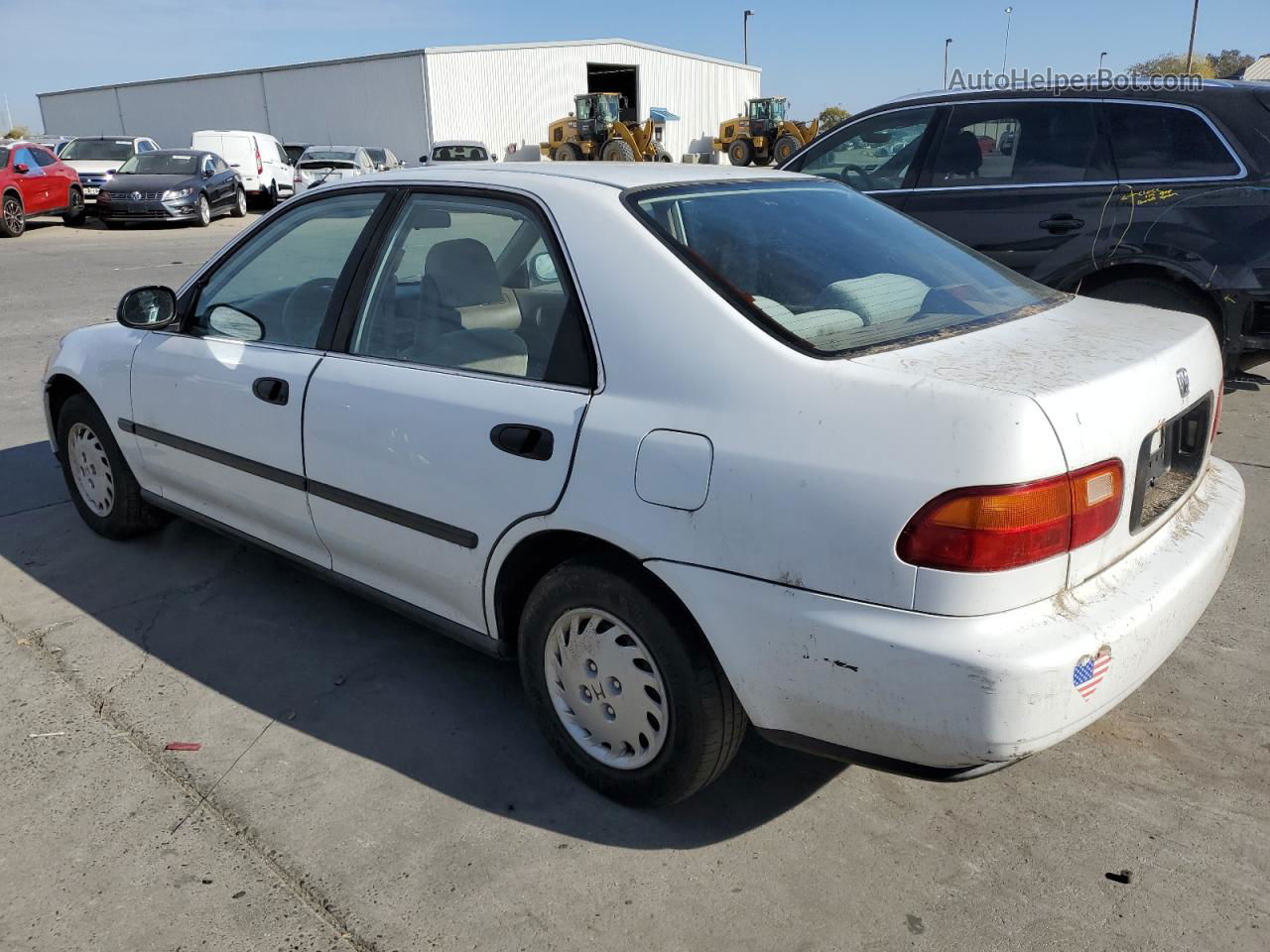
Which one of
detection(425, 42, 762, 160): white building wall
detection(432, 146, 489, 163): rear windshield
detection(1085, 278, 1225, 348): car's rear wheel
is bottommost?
detection(1085, 278, 1225, 348): car's rear wheel

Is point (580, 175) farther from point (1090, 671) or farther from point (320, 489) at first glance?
point (1090, 671)

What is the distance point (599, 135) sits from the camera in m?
32.7

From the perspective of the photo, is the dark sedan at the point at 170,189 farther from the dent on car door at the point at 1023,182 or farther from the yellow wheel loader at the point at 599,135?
the dent on car door at the point at 1023,182

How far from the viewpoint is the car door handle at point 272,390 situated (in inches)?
129

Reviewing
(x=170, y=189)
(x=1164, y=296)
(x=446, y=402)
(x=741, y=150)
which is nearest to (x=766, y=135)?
(x=741, y=150)

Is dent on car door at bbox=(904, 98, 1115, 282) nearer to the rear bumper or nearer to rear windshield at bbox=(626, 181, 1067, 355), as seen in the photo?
rear windshield at bbox=(626, 181, 1067, 355)

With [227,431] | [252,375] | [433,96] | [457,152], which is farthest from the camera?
[433,96]

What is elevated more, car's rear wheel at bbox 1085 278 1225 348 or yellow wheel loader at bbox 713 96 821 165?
yellow wheel loader at bbox 713 96 821 165

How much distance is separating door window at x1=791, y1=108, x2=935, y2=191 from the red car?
1624cm

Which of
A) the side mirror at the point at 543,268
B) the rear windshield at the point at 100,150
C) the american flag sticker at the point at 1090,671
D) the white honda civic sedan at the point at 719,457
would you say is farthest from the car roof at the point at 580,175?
the rear windshield at the point at 100,150

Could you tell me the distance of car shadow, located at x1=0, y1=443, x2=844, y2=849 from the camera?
9.03 feet

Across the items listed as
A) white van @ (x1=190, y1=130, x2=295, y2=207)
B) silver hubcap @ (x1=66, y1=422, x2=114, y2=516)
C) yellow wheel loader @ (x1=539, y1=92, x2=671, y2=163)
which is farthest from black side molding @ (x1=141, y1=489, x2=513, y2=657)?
yellow wheel loader @ (x1=539, y1=92, x2=671, y2=163)

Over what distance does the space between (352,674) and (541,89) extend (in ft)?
137

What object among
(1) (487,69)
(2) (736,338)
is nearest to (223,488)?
(2) (736,338)
